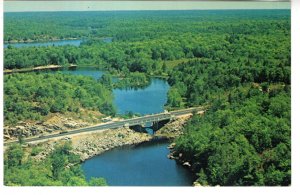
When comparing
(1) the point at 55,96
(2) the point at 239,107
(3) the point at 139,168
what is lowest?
(3) the point at 139,168

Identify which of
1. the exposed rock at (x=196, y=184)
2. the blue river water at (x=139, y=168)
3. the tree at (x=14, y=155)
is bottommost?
the exposed rock at (x=196, y=184)

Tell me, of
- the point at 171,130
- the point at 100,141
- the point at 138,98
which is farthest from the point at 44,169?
the point at 171,130

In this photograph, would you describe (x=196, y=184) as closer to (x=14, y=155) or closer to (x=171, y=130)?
(x=171, y=130)

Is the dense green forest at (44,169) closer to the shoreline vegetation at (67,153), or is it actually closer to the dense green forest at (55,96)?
the shoreline vegetation at (67,153)

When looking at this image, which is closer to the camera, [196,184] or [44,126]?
[196,184]

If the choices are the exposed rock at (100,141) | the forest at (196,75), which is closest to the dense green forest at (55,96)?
the forest at (196,75)

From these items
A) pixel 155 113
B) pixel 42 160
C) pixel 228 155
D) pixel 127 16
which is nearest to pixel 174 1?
pixel 127 16

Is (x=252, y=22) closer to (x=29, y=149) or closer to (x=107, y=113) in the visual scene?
(x=107, y=113)
